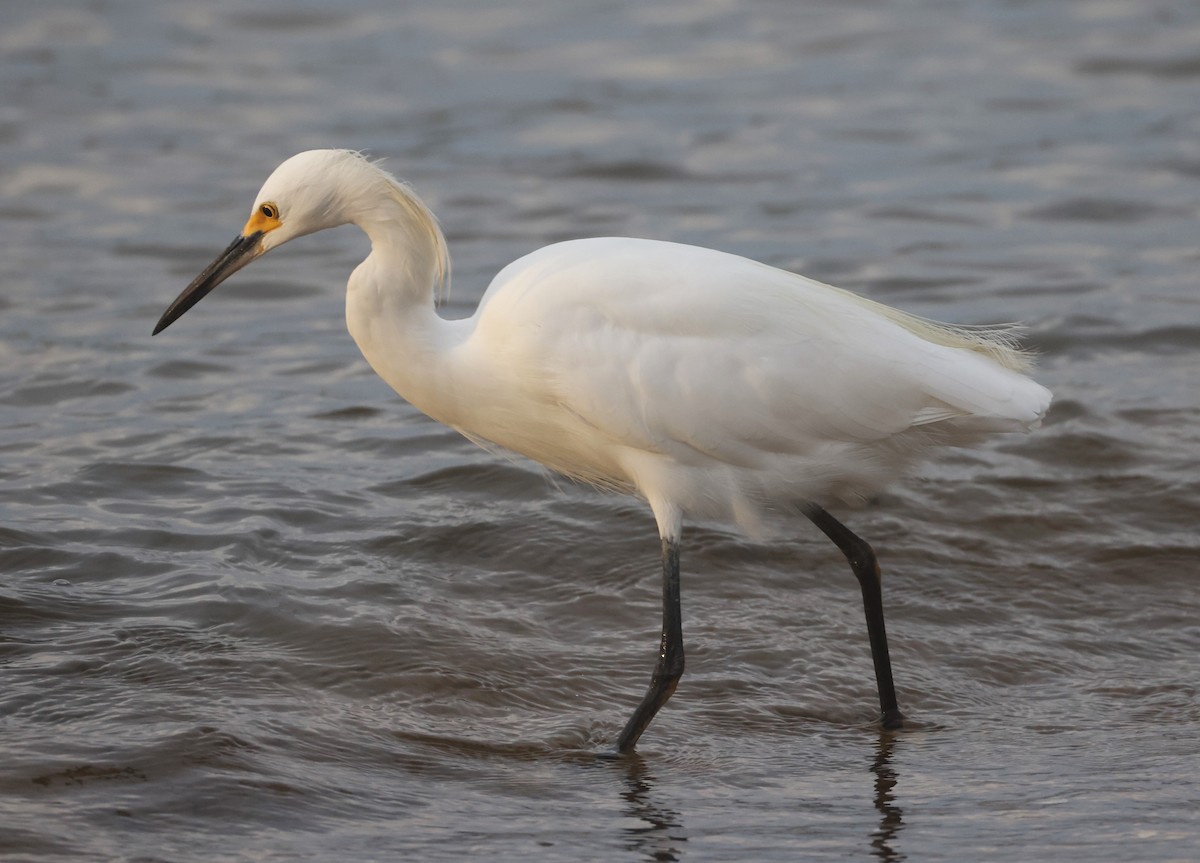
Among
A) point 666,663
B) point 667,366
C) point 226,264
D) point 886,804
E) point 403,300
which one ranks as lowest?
point 886,804

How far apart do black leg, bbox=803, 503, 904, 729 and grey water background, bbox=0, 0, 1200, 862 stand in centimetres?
12

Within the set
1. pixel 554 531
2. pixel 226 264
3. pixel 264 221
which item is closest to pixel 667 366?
pixel 264 221

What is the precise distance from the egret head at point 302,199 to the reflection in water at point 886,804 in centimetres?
256

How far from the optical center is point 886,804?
484 centimetres

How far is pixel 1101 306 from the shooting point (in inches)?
385

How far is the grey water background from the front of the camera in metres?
4.84

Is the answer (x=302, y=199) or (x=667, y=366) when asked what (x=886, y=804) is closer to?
(x=667, y=366)

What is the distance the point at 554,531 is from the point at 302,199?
2.24m

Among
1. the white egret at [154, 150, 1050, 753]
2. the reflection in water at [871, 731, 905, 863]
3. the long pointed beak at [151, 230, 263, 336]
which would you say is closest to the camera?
the reflection in water at [871, 731, 905, 863]

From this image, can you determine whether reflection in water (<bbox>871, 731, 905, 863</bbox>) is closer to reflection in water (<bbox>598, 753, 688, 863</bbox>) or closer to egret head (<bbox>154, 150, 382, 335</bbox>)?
reflection in water (<bbox>598, 753, 688, 863</bbox>)

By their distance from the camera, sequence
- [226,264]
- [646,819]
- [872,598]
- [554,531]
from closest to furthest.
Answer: [646,819]
[226,264]
[872,598]
[554,531]

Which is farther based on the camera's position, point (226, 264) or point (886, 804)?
point (226, 264)

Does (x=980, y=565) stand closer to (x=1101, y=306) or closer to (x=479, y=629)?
(x=479, y=629)

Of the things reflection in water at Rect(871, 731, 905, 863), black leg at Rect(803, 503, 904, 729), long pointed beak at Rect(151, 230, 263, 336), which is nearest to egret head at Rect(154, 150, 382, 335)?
long pointed beak at Rect(151, 230, 263, 336)
